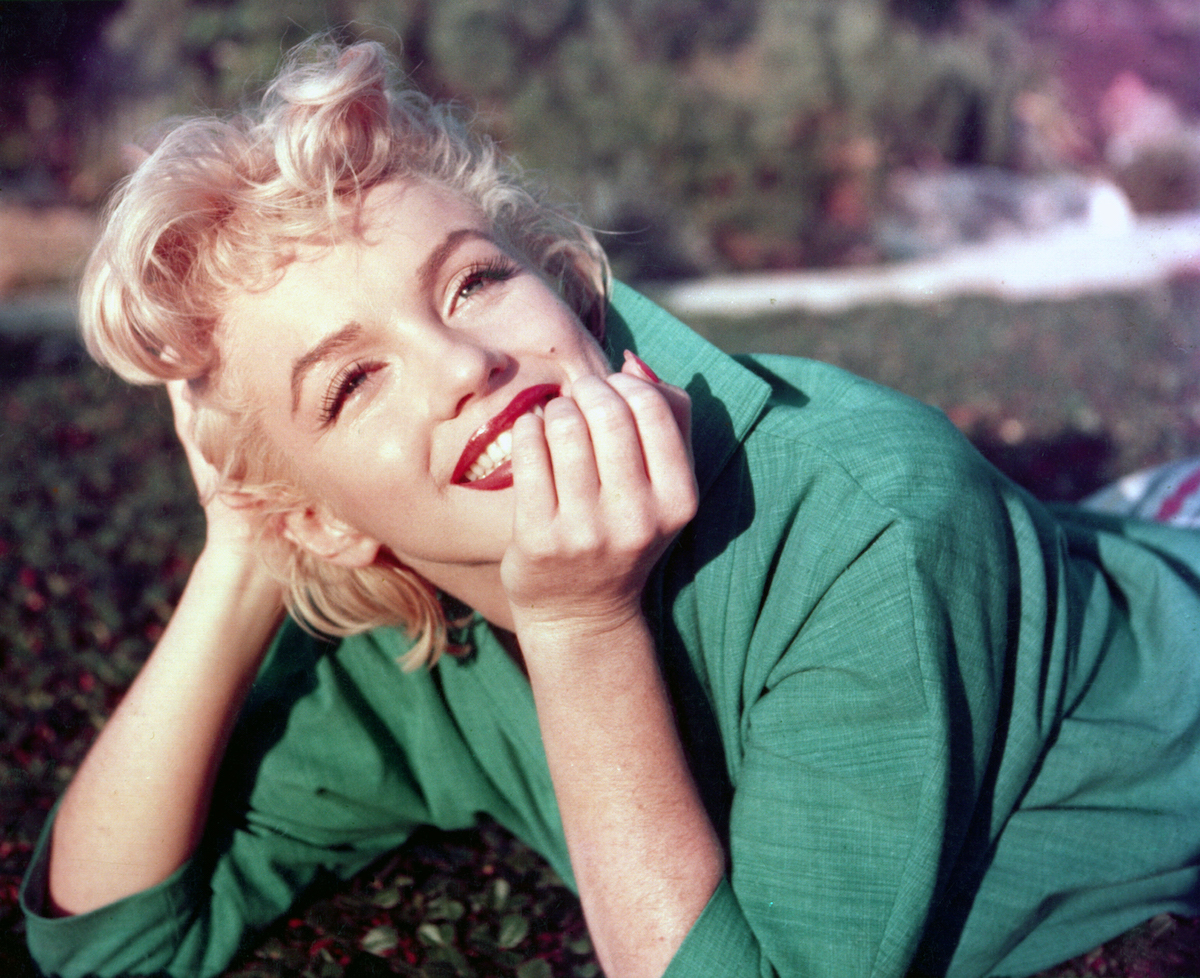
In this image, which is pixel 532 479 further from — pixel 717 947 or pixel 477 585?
pixel 717 947

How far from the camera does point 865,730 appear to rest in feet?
5.08

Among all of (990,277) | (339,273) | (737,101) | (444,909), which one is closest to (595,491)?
(339,273)

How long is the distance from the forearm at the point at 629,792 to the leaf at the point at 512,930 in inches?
26.6

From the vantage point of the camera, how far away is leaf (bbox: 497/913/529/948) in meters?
2.22

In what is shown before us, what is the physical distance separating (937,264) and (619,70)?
247 inches

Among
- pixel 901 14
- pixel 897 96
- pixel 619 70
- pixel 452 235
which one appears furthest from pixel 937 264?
pixel 452 235

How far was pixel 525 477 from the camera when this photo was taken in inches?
57.9

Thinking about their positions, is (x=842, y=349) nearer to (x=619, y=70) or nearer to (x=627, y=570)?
(x=627, y=570)

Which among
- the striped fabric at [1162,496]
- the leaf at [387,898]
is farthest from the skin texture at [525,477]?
the striped fabric at [1162,496]

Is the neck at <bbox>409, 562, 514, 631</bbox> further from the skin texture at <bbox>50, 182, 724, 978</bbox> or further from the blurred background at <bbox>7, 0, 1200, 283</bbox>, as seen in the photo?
the blurred background at <bbox>7, 0, 1200, 283</bbox>

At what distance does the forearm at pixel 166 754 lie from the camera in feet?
7.04

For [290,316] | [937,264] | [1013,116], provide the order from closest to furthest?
[290,316], [937,264], [1013,116]

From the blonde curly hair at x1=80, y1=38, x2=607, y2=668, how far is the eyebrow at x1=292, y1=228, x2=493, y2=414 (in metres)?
0.15

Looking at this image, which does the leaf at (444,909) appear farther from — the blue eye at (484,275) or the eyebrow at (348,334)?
the blue eye at (484,275)
